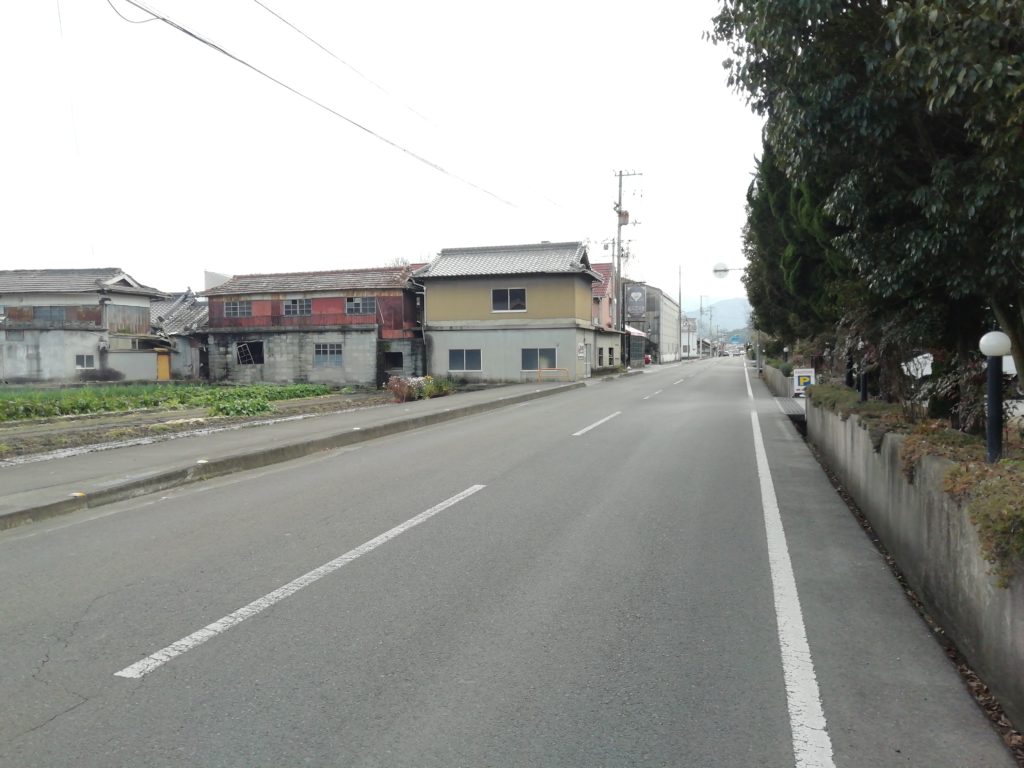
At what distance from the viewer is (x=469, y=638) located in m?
4.01

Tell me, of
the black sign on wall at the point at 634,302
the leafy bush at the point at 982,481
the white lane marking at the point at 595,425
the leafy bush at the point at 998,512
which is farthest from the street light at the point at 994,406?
the black sign on wall at the point at 634,302

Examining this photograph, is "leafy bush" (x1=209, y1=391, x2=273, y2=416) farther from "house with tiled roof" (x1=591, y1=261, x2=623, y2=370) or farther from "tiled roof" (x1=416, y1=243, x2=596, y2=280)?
"house with tiled roof" (x1=591, y1=261, x2=623, y2=370)

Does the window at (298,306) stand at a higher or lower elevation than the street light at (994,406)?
higher

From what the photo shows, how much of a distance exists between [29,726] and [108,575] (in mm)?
2252

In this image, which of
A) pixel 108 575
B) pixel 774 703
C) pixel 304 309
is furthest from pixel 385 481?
pixel 304 309

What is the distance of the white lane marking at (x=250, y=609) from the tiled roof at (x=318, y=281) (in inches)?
1338

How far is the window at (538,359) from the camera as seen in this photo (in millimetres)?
36625

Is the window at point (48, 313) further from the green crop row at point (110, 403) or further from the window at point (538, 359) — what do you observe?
the window at point (538, 359)

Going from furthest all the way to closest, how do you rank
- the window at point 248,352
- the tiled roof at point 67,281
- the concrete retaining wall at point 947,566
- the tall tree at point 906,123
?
the tiled roof at point 67,281
the window at point 248,352
the tall tree at point 906,123
the concrete retaining wall at point 947,566

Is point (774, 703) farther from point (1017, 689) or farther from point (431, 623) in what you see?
point (431, 623)

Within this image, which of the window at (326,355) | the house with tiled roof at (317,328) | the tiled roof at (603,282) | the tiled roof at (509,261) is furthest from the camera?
the tiled roof at (603,282)

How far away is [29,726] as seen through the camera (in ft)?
10.0

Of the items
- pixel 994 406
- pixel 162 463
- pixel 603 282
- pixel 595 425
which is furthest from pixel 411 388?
pixel 603 282

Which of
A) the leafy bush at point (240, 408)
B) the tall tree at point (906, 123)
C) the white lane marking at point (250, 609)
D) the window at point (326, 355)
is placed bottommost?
the white lane marking at point (250, 609)
